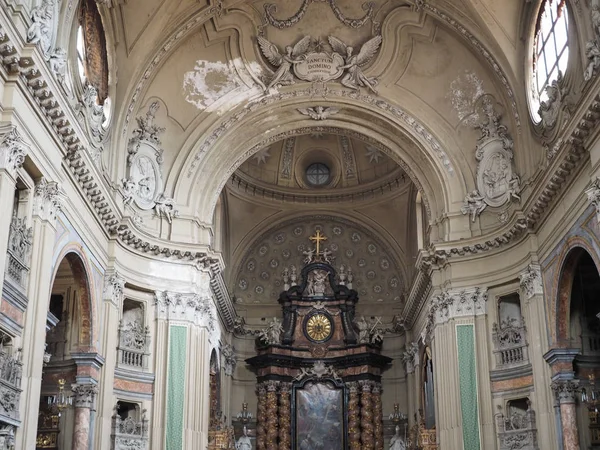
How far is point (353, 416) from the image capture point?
32.2 m

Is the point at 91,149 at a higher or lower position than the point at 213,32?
lower

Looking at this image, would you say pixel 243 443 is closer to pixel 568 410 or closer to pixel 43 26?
pixel 568 410

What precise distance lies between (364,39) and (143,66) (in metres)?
6.83

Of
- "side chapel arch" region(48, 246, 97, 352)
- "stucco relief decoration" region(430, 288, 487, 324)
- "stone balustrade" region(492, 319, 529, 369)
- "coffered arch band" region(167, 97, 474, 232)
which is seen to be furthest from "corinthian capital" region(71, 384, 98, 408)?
"stone balustrade" region(492, 319, 529, 369)

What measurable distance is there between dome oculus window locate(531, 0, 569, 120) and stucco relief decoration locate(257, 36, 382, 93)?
531 cm

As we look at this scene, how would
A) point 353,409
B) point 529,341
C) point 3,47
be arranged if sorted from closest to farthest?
point 3,47, point 529,341, point 353,409

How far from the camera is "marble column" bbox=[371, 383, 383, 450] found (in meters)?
31.7

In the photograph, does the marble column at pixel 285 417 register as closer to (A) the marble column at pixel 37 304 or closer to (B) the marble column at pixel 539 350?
(B) the marble column at pixel 539 350

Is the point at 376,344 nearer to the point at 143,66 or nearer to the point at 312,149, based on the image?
the point at 312,149

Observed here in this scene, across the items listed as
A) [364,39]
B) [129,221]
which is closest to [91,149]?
[129,221]

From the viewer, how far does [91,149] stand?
20.2 meters

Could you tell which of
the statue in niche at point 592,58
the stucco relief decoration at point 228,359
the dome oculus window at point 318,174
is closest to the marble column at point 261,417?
the stucco relief decoration at point 228,359

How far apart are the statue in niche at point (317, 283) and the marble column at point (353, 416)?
399cm

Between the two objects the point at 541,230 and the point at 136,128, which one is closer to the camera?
the point at 541,230
